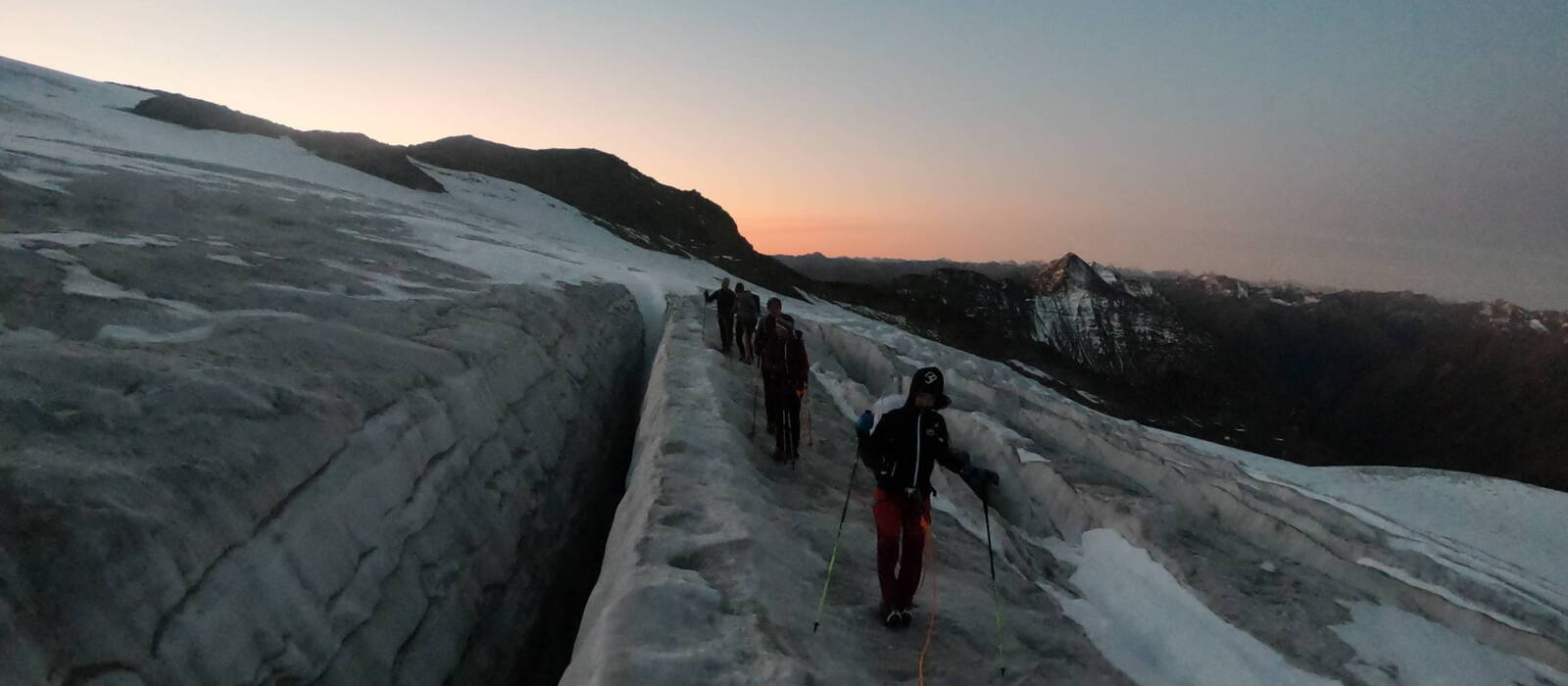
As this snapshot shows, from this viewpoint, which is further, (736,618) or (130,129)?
(130,129)

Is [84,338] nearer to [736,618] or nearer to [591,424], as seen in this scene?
[736,618]

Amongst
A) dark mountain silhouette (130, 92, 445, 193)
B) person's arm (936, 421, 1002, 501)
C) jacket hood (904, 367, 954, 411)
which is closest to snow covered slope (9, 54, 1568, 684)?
person's arm (936, 421, 1002, 501)

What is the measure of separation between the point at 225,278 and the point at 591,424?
19.2ft

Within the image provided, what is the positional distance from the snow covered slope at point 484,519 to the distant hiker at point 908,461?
3.02ft

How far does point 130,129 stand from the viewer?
33188mm

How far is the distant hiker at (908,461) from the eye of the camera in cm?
521

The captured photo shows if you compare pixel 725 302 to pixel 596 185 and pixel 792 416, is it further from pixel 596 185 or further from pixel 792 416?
pixel 596 185

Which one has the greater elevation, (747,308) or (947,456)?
(747,308)

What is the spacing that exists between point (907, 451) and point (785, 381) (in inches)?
164

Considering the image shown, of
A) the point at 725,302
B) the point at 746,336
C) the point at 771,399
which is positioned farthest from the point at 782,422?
the point at 725,302

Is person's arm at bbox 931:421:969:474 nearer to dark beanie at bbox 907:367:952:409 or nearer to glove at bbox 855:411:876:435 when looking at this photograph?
dark beanie at bbox 907:367:952:409

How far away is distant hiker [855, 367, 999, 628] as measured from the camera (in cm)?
521

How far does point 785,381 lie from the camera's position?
30.4 feet

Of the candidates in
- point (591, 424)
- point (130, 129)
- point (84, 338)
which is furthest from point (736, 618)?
point (130, 129)
